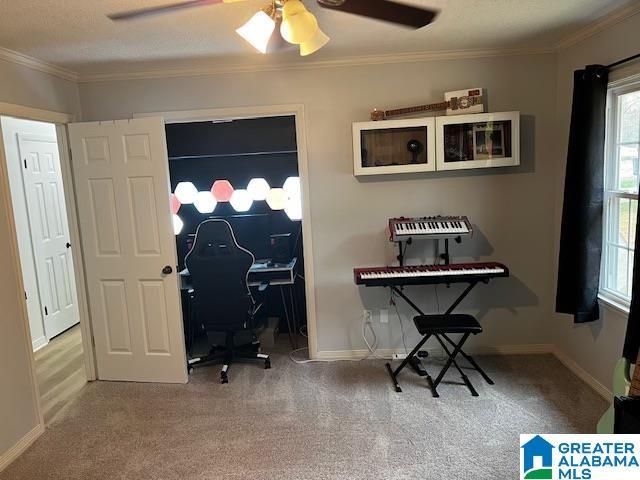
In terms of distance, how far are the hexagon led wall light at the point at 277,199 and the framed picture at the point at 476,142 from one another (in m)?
1.61

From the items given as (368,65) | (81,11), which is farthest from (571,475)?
(81,11)

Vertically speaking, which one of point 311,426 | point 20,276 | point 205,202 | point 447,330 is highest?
point 205,202

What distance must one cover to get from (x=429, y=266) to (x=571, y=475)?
1669mm

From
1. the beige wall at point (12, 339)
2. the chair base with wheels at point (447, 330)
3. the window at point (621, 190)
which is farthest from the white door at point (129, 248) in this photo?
the window at point (621, 190)

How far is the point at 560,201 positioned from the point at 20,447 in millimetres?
3945

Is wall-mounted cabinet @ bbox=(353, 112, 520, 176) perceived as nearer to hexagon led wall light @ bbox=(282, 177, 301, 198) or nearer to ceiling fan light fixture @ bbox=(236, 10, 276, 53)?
hexagon led wall light @ bbox=(282, 177, 301, 198)

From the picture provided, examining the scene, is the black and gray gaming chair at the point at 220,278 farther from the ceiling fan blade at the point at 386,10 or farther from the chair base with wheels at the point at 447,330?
the ceiling fan blade at the point at 386,10

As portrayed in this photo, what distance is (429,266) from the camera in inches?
135

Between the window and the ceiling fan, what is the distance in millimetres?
1745

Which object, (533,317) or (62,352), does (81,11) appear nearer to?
(62,352)

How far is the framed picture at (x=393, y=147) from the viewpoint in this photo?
133 inches


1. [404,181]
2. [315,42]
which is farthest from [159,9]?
[404,181]

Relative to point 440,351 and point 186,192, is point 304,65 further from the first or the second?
point 440,351

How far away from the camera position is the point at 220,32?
2.66 metres
